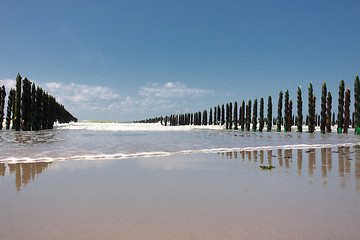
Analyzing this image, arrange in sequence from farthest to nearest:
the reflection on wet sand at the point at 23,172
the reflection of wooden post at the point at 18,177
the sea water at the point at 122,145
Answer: the sea water at the point at 122,145 → the reflection on wet sand at the point at 23,172 → the reflection of wooden post at the point at 18,177

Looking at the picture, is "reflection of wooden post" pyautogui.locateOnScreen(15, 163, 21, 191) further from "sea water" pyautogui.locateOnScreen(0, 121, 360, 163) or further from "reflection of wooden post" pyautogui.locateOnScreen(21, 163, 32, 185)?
"sea water" pyautogui.locateOnScreen(0, 121, 360, 163)

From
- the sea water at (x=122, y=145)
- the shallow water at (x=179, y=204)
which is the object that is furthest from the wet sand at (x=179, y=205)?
the sea water at (x=122, y=145)

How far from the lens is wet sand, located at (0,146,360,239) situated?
299 cm

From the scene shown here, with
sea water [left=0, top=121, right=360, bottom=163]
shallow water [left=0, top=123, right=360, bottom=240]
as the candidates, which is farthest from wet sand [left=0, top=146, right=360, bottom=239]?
sea water [left=0, top=121, right=360, bottom=163]

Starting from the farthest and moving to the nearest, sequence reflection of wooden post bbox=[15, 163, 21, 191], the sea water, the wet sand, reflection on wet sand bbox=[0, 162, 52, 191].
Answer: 1. the sea water
2. reflection on wet sand bbox=[0, 162, 52, 191]
3. reflection of wooden post bbox=[15, 163, 21, 191]
4. the wet sand

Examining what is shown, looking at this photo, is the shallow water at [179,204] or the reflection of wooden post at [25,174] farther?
the reflection of wooden post at [25,174]

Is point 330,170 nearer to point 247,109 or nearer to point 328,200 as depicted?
point 328,200

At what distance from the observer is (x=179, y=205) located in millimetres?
3971

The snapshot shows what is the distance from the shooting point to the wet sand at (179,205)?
9.82 ft

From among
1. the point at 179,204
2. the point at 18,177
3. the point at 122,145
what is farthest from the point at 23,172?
the point at 122,145

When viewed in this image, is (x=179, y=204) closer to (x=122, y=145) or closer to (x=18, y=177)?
(x=18, y=177)

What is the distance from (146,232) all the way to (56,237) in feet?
3.30

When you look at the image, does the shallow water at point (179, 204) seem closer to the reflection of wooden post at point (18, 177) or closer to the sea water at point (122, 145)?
the reflection of wooden post at point (18, 177)

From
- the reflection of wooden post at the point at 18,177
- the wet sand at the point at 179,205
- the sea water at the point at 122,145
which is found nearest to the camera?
the wet sand at the point at 179,205
